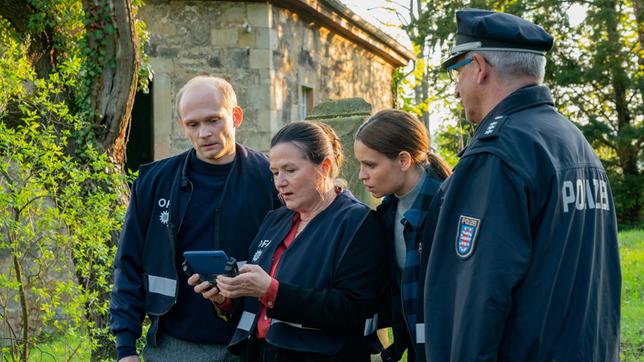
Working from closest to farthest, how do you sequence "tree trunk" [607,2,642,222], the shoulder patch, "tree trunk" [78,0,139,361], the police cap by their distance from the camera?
the shoulder patch → the police cap → "tree trunk" [78,0,139,361] → "tree trunk" [607,2,642,222]

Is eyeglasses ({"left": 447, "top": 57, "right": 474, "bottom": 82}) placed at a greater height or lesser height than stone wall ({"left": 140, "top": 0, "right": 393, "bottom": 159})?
lesser

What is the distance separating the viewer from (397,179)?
3.33 metres

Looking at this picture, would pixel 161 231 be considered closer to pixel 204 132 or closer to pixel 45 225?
pixel 204 132

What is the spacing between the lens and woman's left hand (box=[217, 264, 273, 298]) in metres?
3.09

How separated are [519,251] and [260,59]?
31.5 ft

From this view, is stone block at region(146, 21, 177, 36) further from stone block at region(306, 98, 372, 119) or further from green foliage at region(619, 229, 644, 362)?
green foliage at region(619, 229, 644, 362)

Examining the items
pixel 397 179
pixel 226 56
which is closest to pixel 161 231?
pixel 397 179

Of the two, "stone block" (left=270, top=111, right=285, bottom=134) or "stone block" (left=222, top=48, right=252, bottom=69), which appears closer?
"stone block" (left=222, top=48, right=252, bottom=69)

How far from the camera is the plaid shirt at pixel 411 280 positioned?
2947 mm

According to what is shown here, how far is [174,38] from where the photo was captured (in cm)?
1138

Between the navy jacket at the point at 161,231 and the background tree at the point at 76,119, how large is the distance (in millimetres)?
1697

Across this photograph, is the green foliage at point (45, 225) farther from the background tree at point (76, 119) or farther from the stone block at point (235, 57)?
the stone block at point (235, 57)

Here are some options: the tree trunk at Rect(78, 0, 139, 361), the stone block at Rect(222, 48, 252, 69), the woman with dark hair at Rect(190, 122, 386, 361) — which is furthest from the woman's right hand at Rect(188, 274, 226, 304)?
the stone block at Rect(222, 48, 252, 69)

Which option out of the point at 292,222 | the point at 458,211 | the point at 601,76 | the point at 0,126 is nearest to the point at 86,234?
the point at 0,126
